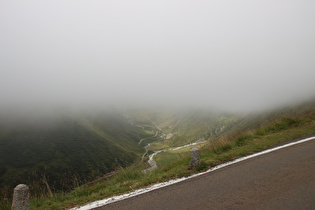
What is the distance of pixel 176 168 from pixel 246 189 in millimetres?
3608

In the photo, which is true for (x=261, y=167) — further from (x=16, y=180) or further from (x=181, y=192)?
(x=16, y=180)

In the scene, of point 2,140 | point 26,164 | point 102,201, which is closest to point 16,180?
point 26,164

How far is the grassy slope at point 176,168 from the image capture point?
23.9 ft

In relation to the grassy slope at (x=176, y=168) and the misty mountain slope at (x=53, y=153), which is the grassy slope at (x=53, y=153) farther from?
the grassy slope at (x=176, y=168)

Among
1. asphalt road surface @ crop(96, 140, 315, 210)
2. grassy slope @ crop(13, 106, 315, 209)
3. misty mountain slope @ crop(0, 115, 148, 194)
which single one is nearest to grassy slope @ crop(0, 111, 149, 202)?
misty mountain slope @ crop(0, 115, 148, 194)

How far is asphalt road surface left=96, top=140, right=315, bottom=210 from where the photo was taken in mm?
5176

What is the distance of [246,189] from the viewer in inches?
231

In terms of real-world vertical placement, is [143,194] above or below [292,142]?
above

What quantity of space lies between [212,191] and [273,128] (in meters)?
10.4

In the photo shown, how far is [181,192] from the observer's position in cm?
623

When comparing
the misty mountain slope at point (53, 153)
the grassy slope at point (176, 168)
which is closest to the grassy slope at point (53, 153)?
the misty mountain slope at point (53, 153)

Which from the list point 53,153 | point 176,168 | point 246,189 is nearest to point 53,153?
point 53,153

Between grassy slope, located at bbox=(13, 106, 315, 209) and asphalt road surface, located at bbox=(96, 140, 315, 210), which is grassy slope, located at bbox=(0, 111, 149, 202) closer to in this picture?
grassy slope, located at bbox=(13, 106, 315, 209)

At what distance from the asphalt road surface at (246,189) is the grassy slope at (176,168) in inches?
42.3
